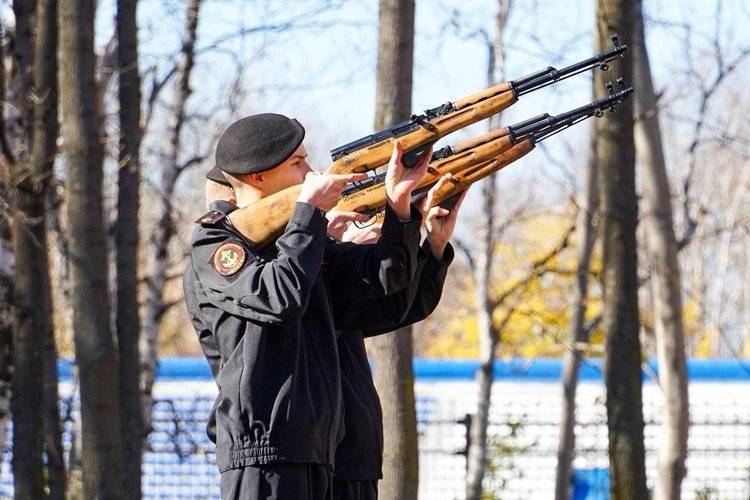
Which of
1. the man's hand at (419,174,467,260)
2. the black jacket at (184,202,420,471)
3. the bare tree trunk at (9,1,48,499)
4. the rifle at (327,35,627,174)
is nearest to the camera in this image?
the black jacket at (184,202,420,471)

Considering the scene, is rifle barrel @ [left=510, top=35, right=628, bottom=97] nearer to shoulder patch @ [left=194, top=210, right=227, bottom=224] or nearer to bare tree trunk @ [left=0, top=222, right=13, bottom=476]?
shoulder patch @ [left=194, top=210, right=227, bottom=224]

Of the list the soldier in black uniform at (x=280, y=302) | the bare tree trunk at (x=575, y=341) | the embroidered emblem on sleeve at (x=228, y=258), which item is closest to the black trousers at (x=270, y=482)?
the soldier in black uniform at (x=280, y=302)

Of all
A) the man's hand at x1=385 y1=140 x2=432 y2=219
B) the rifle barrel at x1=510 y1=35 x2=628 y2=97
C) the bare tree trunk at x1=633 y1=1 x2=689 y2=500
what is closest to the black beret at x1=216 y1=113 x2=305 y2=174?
the man's hand at x1=385 y1=140 x2=432 y2=219

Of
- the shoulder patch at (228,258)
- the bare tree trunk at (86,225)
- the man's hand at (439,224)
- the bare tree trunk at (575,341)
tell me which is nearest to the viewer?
the shoulder patch at (228,258)

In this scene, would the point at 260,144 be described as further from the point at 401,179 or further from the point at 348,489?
the point at 348,489

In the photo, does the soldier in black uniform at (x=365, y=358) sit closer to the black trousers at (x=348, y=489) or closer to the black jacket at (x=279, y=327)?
the black trousers at (x=348, y=489)

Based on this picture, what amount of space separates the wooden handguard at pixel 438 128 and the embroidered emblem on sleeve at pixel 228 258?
407 mm

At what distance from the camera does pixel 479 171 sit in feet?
13.5

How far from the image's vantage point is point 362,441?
3.92 m

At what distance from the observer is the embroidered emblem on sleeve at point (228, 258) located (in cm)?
369

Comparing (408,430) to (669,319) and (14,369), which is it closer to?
(669,319)

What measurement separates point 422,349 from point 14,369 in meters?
28.5

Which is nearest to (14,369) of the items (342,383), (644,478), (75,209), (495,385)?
(75,209)

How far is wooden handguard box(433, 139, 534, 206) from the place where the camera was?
4055 millimetres
